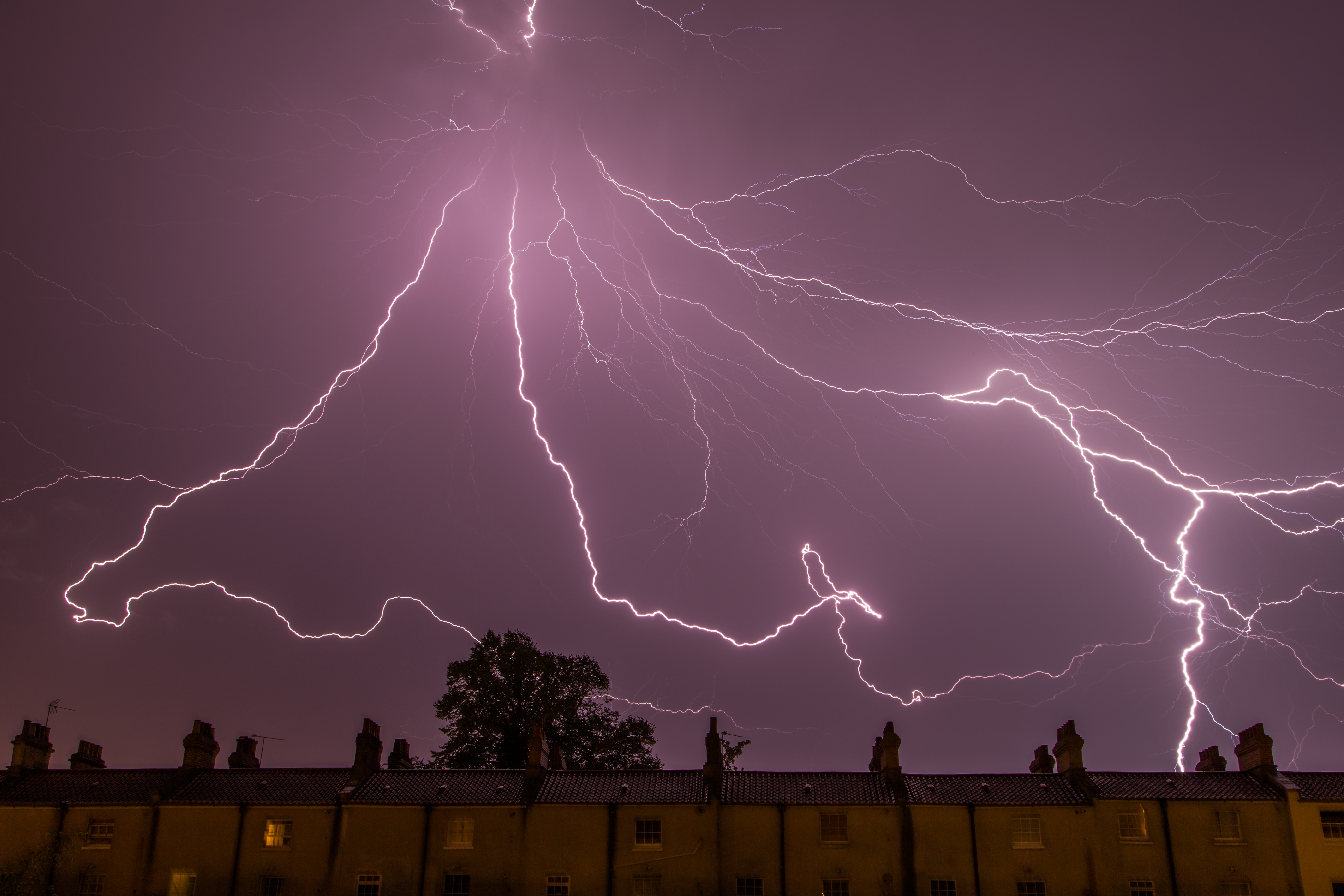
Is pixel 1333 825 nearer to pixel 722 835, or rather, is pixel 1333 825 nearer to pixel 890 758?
pixel 890 758

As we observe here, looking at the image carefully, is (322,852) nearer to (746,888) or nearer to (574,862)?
(574,862)

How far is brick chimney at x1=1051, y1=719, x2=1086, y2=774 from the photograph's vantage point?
30.1m

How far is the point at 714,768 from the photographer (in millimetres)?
29656

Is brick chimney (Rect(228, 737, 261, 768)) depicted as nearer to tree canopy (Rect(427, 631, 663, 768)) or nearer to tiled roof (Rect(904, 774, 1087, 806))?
tree canopy (Rect(427, 631, 663, 768))

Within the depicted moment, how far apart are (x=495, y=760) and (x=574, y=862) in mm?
15044

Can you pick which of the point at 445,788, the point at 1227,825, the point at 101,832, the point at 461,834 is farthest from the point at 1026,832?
the point at 101,832

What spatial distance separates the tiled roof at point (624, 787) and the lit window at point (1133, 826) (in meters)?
11.3

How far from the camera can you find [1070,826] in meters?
28.2

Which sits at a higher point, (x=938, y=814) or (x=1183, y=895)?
(x=938, y=814)

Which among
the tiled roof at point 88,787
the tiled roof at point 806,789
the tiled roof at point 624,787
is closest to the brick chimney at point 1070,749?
the tiled roof at point 806,789

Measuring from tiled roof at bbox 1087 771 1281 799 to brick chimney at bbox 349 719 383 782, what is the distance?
2127 centimetres

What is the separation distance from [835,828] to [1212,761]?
14.0m

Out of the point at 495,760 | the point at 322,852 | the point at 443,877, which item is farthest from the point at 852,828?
the point at 495,760

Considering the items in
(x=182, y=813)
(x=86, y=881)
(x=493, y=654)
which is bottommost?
(x=86, y=881)
